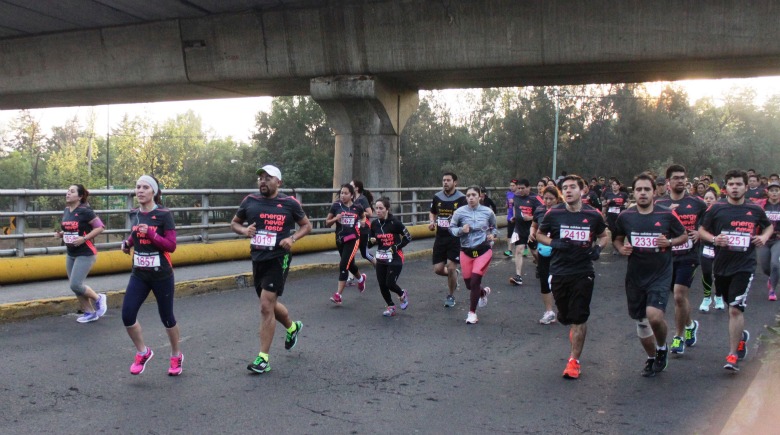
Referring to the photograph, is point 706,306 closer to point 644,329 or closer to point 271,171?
point 644,329

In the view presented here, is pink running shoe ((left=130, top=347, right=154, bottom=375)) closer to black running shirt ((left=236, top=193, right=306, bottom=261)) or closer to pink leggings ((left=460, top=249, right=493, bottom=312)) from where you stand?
black running shirt ((left=236, top=193, right=306, bottom=261))

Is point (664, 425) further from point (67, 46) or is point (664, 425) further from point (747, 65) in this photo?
point (67, 46)

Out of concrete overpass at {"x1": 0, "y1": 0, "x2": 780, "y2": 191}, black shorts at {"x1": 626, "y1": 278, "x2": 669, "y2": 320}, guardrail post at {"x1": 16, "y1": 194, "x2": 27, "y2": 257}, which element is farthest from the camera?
concrete overpass at {"x1": 0, "y1": 0, "x2": 780, "y2": 191}

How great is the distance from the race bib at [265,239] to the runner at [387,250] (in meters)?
3.12

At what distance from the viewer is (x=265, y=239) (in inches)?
280

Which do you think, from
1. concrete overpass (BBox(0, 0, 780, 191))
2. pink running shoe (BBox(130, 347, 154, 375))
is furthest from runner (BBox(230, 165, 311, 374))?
concrete overpass (BBox(0, 0, 780, 191))

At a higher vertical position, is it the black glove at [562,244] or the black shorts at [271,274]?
the black glove at [562,244]

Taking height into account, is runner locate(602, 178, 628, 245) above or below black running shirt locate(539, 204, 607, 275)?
below

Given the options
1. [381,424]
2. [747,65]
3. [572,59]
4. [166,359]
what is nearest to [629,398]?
[381,424]

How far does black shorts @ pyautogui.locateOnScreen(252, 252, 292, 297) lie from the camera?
707cm

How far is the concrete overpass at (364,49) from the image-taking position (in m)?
15.7

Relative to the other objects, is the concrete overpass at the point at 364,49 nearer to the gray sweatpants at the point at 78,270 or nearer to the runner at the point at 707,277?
the runner at the point at 707,277

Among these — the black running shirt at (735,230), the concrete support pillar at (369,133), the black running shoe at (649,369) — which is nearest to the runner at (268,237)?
the black running shoe at (649,369)

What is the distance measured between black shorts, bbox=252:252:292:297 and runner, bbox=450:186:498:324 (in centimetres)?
321
